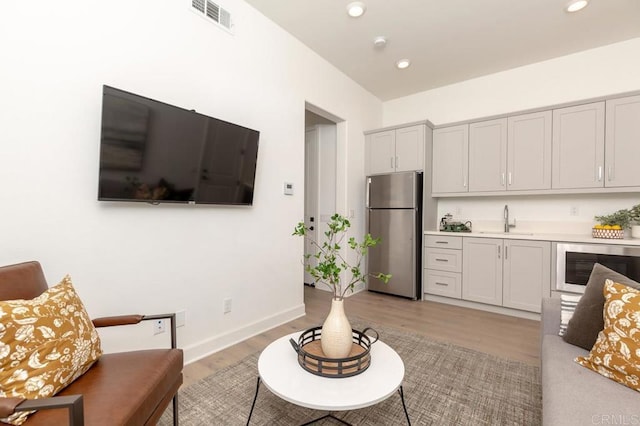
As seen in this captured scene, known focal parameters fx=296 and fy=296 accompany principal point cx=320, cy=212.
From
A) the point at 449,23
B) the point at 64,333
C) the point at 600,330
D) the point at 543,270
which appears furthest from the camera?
the point at 543,270

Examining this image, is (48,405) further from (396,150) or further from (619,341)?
(396,150)

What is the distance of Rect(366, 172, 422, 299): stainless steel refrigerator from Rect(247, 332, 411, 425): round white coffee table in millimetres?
2508

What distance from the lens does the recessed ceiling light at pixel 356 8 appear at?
263cm

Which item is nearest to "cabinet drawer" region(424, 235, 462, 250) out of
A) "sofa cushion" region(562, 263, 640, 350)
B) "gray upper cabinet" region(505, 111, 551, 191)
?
"gray upper cabinet" region(505, 111, 551, 191)

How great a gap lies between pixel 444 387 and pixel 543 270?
203cm

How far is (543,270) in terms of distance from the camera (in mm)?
3121

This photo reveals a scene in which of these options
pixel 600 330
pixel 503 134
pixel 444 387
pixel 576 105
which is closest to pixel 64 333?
pixel 444 387

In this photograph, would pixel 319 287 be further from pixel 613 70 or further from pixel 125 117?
pixel 613 70

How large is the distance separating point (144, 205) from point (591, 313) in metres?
2.63

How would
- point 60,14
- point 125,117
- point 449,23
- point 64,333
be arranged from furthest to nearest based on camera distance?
point 449,23, point 125,117, point 60,14, point 64,333

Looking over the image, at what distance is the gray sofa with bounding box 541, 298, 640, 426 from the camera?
0.99 m

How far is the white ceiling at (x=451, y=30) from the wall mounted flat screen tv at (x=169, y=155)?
53.1 inches

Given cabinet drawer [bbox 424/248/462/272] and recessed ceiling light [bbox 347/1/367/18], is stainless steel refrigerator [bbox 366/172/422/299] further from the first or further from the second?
recessed ceiling light [bbox 347/1/367/18]

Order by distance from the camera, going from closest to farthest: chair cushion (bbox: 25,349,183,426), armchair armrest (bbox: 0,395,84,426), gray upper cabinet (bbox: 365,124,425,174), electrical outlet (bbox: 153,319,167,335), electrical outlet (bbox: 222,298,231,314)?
armchair armrest (bbox: 0,395,84,426)
chair cushion (bbox: 25,349,183,426)
electrical outlet (bbox: 153,319,167,335)
electrical outlet (bbox: 222,298,231,314)
gray upper cabinet (bbox: 365,124,425,174)
